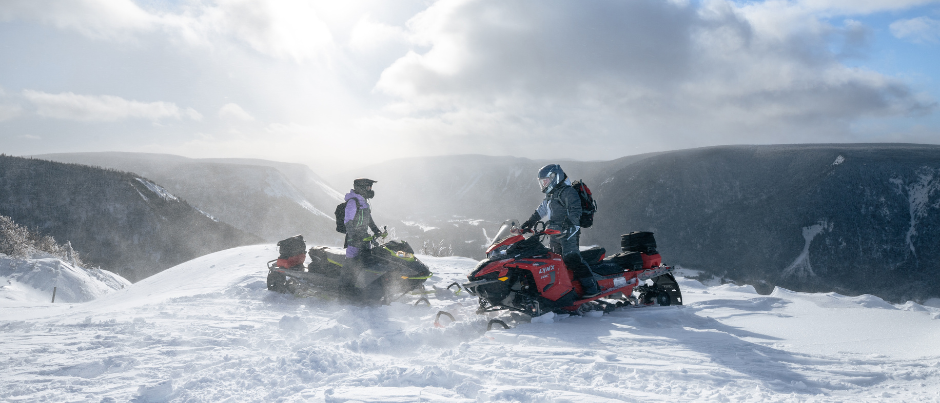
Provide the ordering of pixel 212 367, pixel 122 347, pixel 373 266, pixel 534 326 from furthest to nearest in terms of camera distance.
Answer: pixel 373 266, pixel 534 326, pixel 122 347, pixel 212 367

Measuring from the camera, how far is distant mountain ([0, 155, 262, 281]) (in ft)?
170

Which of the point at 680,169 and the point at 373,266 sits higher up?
the point at 680,169

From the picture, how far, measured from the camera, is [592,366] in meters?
3.39

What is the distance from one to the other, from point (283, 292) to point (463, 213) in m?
146

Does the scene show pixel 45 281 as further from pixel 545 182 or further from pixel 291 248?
pixel 545 182

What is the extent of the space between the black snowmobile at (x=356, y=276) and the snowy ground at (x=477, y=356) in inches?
41.2

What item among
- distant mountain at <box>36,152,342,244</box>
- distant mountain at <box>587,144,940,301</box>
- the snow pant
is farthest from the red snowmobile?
distant mountain at <box>587,144,940,301</box>

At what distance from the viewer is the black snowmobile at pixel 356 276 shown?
7188mm

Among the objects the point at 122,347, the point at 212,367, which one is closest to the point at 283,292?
the point at 122,347

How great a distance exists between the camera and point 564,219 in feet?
20.2

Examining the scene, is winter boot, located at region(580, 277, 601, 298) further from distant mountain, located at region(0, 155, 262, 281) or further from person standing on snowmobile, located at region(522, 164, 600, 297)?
distant mountain, located at region(0, 155, 262, 281)

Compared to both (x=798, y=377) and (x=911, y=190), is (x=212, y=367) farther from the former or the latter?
(x=911, y=190)

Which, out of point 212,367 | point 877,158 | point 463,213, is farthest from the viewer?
point 463,213

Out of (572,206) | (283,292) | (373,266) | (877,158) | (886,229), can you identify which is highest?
(877,158)
